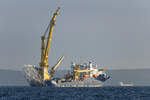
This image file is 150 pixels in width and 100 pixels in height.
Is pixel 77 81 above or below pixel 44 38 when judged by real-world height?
below

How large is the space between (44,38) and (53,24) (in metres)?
7.48

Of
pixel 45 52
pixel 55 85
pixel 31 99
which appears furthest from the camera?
pixel 55 85

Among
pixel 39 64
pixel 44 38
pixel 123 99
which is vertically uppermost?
pixel 44 38

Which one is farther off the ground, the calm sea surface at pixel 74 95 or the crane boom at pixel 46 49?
the crane boom at pixel 46 49

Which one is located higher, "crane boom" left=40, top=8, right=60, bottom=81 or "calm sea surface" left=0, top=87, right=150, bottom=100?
"crane boom" left=40, top=8, right=60, bottom=81

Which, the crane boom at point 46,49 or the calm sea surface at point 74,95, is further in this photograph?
the crane boom at point 46,49

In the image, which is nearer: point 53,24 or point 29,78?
point 53,24

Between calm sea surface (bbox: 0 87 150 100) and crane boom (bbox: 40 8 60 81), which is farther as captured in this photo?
crane boom (bbox: 40 8 60 81)

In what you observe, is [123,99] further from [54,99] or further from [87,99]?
[54,99]

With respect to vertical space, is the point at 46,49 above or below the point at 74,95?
above

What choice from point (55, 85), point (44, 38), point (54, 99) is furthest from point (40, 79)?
point (54, 99)

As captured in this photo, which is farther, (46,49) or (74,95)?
(46,49)

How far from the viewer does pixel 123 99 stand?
76438mm

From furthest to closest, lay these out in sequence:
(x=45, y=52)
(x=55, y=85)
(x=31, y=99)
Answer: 1. (x=55, y=85)
2. (x=45, y=52)
3. (x=31, y=99)
